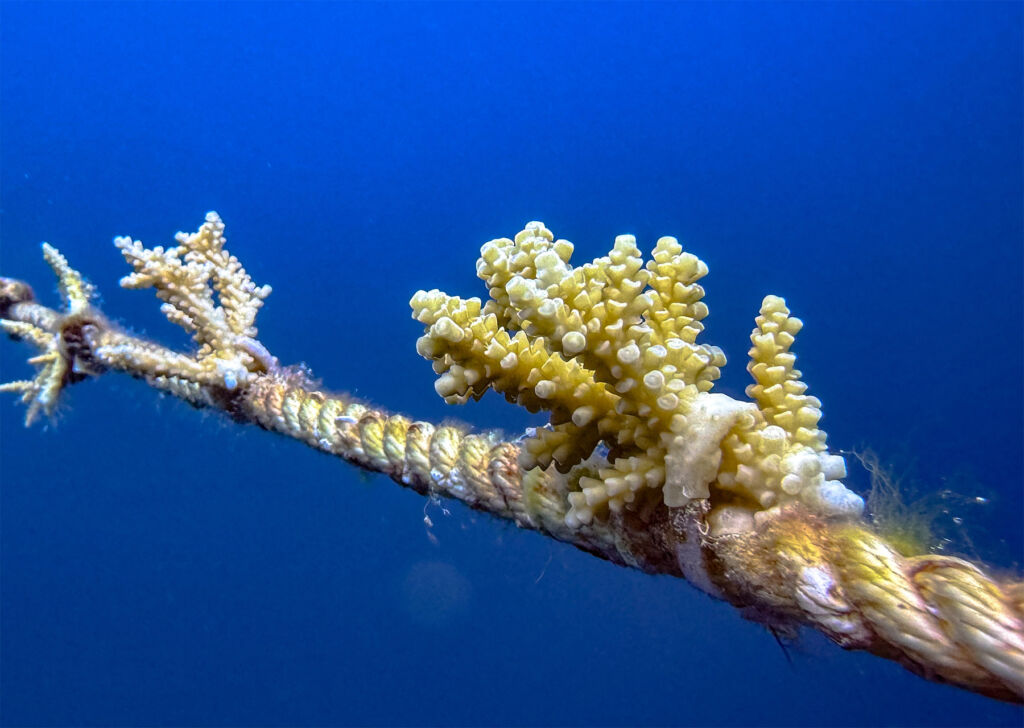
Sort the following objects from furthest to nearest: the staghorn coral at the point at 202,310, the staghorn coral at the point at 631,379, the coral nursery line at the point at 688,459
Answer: the staghorn coral at the point at 202,310 → the staghorn coral at the point at 631,379 → the coral nursery line at the point at 688,459

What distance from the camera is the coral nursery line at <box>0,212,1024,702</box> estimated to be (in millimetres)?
852

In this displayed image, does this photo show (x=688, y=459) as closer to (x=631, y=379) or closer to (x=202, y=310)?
(x=631, y=379)

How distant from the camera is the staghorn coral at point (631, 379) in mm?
972

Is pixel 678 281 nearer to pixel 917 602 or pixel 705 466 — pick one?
pixel 705 466

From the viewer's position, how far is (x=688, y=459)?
101 centimetres

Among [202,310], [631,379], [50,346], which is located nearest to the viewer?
[631,379]

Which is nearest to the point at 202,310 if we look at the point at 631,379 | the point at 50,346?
the point at 50,346

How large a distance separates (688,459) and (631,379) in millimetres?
147

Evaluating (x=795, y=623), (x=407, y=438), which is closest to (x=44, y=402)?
(x=407, y=438)

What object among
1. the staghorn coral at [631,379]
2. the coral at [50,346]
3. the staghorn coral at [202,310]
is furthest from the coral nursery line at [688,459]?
the coral at [50,346]

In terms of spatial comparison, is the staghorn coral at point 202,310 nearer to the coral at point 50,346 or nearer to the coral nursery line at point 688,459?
the coral at point 50,346

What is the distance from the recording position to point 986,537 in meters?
0.98

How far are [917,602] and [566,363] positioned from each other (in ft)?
1.85

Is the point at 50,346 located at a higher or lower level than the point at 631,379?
lower
